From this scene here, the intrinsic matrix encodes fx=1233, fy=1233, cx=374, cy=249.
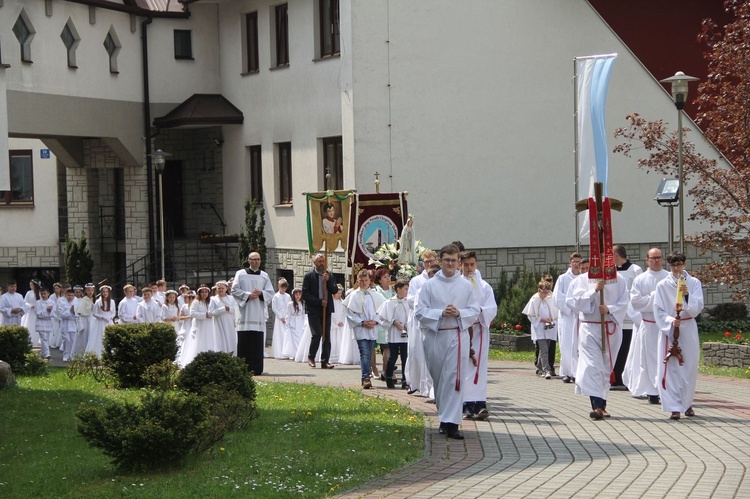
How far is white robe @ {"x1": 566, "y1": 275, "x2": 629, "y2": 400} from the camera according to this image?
557 inches

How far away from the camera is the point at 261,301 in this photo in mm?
20953

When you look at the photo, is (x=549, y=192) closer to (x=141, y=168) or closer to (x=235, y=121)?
(x=235, y=121)

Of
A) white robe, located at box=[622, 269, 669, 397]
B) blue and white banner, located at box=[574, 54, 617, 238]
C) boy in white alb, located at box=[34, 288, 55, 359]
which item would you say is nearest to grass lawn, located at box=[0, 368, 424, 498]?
white robe, located at box=[622, 269, 669, 397]

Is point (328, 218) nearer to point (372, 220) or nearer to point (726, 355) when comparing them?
point (372, 220)

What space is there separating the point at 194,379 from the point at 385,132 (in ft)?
50.6

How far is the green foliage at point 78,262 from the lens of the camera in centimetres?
3588

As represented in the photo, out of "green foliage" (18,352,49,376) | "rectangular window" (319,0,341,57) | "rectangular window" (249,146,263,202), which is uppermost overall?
"rectangular window" (319,0,341,57)

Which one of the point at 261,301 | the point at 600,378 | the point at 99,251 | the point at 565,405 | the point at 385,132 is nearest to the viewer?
the point at 600,378

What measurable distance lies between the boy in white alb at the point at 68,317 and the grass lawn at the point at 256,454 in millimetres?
12549

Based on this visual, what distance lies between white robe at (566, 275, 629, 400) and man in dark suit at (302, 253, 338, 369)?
26.0 feet

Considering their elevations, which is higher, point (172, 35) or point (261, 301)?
point (172, 35)

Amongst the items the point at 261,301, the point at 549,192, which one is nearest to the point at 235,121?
the point at 549,192

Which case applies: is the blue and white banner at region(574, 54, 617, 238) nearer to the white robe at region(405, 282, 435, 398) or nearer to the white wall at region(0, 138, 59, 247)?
the white robe at region(405, 282, 435, 398)

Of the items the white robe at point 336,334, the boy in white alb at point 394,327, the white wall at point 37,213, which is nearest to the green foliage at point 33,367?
the white robe at point 336,334
